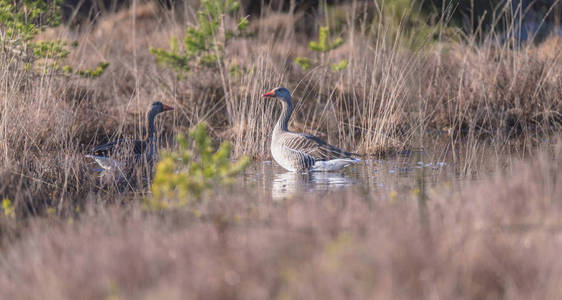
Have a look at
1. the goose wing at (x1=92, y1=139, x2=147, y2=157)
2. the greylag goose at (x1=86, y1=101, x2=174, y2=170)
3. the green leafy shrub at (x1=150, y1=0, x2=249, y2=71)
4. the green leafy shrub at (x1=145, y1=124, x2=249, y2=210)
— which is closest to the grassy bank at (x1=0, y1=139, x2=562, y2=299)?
the green leafy shrub at (x1=145, y1=124, x2=249, y2=210)

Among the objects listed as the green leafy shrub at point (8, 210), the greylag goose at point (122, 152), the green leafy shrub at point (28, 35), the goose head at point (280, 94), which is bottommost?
the greylag goose at point (122, 152)

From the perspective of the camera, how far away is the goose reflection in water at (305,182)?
25.2ft

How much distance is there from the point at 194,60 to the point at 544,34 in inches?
408

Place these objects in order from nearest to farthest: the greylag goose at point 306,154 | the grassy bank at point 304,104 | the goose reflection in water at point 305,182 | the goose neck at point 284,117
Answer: the goose reflection in water at point 305,182
the grassy bank at point 304,104
the greylag goose at point 306,154
the goose neck at point 284,117

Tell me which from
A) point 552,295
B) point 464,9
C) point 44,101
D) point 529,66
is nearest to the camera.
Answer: point 552,295

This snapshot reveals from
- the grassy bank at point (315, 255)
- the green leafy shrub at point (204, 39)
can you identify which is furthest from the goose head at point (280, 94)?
the grassy bank at point (315, 255)

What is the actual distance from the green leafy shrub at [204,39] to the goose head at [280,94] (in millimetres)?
2767

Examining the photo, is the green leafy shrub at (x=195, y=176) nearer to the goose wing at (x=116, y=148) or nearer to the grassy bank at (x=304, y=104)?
the grassy bank at (x=304, y=104)

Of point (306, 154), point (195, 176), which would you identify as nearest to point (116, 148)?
point (306, 154)

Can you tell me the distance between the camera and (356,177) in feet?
27.6

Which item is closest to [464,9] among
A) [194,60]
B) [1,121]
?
[194,60]

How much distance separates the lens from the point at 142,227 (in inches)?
173

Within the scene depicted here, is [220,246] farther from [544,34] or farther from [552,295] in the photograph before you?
[544,34]

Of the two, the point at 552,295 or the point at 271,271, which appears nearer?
the point at 552,295
